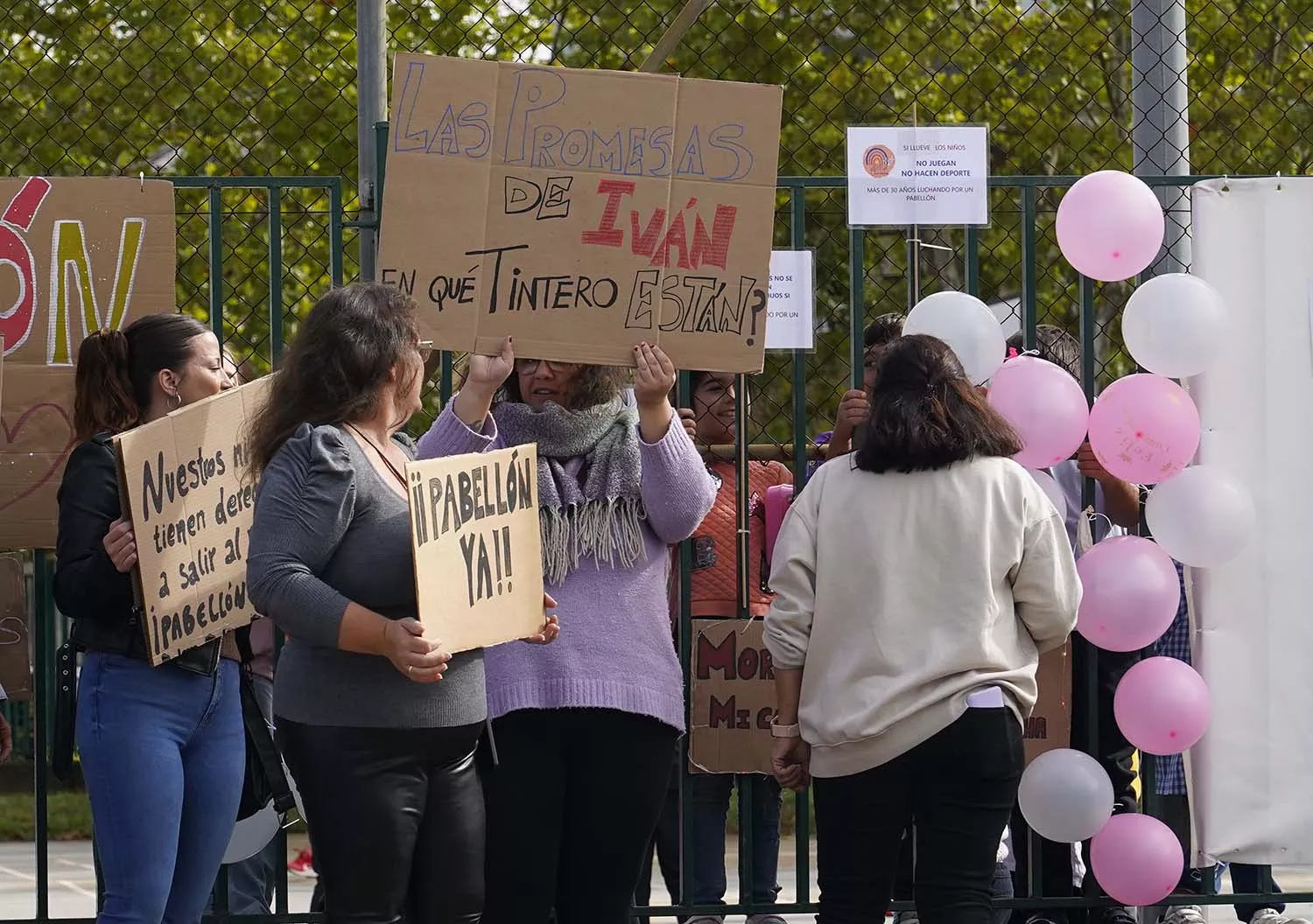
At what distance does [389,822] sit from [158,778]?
28.6 inches

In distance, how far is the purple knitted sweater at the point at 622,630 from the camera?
11.4 feet

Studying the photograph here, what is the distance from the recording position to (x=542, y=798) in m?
3.42

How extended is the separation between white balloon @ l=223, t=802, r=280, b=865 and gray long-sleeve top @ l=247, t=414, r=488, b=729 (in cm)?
134

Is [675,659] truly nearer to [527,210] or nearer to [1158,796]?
[527,210]

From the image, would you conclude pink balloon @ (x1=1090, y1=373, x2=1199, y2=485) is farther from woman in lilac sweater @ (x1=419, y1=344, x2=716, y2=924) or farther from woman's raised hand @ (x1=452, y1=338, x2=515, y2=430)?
woman's raised hand @ (x1=452, y1=338, x2=515, y2=430)

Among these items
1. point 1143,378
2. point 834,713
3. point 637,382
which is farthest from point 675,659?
point 1143,378

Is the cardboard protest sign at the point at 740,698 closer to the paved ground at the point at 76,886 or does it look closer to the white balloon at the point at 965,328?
the white balloon at the point at 965,328

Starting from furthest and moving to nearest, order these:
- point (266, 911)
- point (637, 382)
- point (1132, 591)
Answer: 1. point (266, 911)
2. point (1132, 591)
3. point (637, 382)

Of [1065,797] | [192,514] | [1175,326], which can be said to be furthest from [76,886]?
[1175,326]

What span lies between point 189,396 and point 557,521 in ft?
2.93

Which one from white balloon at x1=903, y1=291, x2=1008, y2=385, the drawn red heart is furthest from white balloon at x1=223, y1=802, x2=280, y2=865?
white balloon at x1=903, y1=291, x2=1008, y2=385

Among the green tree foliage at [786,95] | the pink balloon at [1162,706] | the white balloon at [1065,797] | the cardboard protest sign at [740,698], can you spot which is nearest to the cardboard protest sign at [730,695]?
the cardboard protest sign at [740,698]

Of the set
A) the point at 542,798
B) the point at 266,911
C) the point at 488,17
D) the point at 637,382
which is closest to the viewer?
the point at 542,798

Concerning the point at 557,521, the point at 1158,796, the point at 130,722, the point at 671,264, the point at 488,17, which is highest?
the point at 488,17
